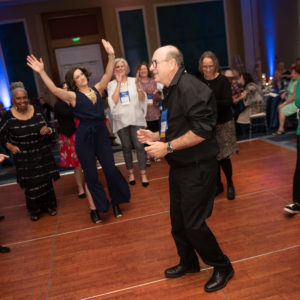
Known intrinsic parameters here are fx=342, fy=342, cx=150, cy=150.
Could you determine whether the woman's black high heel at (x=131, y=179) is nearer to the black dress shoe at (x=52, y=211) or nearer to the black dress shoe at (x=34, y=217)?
the black dress shoe at (x=52, y=211)

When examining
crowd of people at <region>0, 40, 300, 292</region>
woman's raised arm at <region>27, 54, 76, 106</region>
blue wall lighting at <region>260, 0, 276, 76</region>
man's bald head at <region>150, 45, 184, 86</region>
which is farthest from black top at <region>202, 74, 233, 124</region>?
blue wall lighting at <region>260, 0, 276, 76</region>

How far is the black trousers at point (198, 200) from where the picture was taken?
6.34 ft

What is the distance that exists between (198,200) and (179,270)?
0.66m

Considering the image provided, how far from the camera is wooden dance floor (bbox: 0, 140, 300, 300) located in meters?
2.23

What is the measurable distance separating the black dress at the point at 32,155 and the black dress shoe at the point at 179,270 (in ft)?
6.34

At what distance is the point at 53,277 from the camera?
8.44 feet

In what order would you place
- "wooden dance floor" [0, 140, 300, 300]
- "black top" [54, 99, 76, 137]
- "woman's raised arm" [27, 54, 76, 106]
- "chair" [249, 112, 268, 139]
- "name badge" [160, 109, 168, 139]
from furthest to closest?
"chair" [249, 112, 268, 139] < "black top" [54, 99, 76, 137] < "woman's raised arm" [27, 54, 76, 106] < "wooden dance floor" [0, 140, 300, 300] < "name badge" [160, 109, 168, 139]

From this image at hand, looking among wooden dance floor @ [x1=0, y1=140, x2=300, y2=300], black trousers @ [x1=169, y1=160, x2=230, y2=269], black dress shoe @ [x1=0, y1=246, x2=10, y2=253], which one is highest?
black trousers @ [x1=169, y1=160, x2=230, y2=269]

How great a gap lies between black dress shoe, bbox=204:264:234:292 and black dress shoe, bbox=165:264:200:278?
19 cm

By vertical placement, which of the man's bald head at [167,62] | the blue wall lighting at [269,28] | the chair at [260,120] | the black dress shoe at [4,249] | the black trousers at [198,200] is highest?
the blue wall lighting at [269,28]

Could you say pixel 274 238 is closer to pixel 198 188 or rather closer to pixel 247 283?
pixel 247 283

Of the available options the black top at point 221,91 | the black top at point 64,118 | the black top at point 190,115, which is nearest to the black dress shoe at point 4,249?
the black top at point 64,118

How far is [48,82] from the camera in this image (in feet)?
9.18

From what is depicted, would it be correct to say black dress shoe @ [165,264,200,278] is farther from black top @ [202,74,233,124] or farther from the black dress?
the black dress
